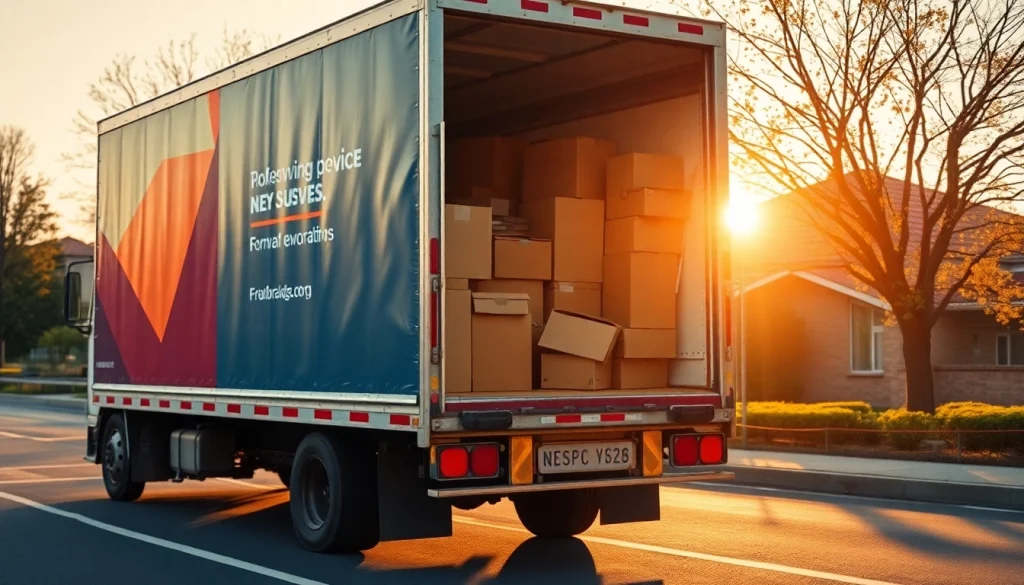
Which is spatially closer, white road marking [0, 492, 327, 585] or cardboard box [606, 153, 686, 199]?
white road marking [0, 492, 327, 585]

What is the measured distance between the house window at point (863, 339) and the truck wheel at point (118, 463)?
22.6m

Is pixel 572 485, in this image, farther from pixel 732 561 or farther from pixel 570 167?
pixel 570 167

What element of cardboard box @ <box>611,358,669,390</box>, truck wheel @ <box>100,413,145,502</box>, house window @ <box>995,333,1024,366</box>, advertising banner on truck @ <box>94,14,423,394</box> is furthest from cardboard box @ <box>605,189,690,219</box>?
house window @ <box>995,333,1024,366</box>

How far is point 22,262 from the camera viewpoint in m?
74.6

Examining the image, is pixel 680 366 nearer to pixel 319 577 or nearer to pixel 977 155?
pixel 319 577

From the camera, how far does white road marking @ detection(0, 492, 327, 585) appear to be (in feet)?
28.5

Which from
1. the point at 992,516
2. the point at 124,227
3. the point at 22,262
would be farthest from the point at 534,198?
the point at 22,262

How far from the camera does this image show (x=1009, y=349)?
31344mm

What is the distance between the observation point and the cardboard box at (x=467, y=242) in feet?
30.5

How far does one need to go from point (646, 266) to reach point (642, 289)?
0.17 m

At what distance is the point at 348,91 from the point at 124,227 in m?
4.46

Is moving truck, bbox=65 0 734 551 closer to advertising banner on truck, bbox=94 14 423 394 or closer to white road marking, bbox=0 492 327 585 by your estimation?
advertising banner on truck, bbox=94 14 423 394

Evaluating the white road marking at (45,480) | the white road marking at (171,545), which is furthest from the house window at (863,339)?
the white road marking at (171,545)

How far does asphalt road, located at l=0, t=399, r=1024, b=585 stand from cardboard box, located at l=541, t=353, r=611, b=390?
1.19 meters
